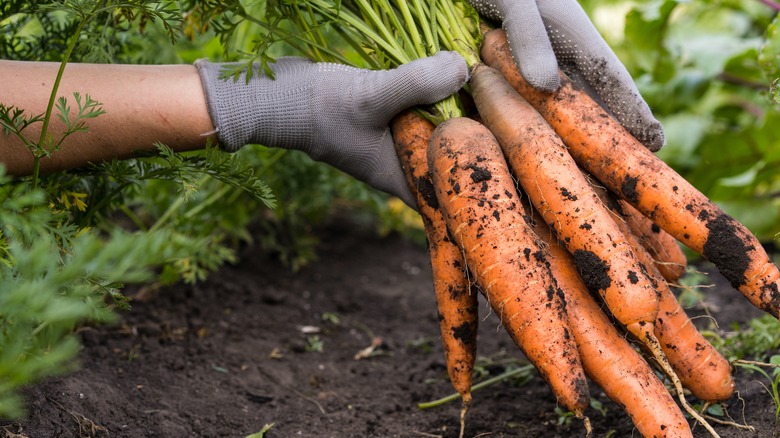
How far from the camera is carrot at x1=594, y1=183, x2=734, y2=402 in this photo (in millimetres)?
1734

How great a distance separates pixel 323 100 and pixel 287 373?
2.95 ft

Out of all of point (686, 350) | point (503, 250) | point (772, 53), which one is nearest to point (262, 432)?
point (503, 250)

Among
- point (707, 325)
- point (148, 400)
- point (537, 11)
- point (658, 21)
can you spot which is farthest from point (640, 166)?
point (658, 21)

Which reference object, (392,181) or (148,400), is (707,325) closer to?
(392,181)

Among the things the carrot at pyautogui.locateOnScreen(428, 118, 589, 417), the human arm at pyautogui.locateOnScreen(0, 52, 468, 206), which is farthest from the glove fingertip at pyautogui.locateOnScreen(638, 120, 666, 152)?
the human arm at pyautogui.locateOnScreen(0, 52, 468, 206)

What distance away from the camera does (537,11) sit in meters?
1.80

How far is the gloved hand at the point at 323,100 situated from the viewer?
1.79 m

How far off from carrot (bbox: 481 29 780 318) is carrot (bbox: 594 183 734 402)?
102 millimetres

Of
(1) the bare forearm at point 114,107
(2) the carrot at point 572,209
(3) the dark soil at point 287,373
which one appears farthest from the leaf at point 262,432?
(2) the carrot at point 572,209

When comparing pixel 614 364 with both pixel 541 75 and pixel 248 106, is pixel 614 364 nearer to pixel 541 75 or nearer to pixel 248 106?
pixel 541 75

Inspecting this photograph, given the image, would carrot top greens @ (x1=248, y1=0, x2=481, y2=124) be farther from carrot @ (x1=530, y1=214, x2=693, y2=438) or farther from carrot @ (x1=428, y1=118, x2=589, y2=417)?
carrot @ (x1=530, y1=214, x2=693, y2=438)

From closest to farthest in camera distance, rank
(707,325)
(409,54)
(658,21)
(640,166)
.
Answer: (640,166) → (409,54) → (707,325) → (658,21)

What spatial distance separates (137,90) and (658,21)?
263cm

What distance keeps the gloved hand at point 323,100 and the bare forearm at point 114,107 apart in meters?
0.06
